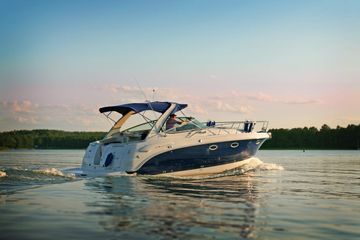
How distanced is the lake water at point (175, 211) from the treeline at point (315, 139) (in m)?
101

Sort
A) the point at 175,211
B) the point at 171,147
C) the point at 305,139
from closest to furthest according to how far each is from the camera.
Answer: the point at 175,211 < the point at 171,147 < the point at 305,139

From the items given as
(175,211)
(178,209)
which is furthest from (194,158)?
(175,211)

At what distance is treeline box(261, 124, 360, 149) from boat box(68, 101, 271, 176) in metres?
94.4

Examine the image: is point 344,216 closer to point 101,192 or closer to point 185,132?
point 101,192

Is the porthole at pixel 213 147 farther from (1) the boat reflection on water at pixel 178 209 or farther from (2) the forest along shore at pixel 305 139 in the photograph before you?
(2) the forest along shore at pixel 305 139

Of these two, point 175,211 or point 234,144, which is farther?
point 234,144

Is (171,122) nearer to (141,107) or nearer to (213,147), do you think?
(213,147)

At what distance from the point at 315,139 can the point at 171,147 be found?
103508 mm

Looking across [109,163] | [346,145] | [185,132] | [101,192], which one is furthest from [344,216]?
[346,145]

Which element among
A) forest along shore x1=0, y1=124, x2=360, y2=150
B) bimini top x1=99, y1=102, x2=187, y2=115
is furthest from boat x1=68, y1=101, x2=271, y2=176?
forest along shore x1=0, y1=124, x2=360, y2=150

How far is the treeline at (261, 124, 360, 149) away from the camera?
115m

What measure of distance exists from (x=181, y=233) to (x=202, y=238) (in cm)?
43

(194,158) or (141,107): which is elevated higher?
(141,107)

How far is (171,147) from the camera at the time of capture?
1942 cm
